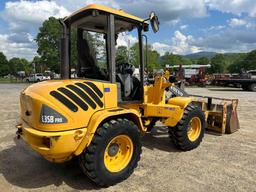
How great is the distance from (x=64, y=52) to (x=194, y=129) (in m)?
3.25

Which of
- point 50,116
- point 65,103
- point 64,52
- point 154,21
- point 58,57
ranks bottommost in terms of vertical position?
point 50,116

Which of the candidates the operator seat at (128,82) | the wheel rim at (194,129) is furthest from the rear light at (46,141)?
the wheel rim at (194,129)

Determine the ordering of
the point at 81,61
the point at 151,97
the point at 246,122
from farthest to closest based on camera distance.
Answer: the point at 246,122
the point at 151,97
the point at 81,61

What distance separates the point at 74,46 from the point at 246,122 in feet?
21.2

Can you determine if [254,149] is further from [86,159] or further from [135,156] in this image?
[86,159]

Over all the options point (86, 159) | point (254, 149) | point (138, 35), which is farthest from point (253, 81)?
point (86, 159)

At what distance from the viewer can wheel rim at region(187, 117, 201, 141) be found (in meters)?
6.03

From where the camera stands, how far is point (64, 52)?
5004mm

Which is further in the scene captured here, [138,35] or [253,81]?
[253,81]

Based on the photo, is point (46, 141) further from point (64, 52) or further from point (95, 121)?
point (64, 52)

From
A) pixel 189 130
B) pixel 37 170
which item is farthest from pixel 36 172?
pixel 189 130

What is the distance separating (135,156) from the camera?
14.9ft

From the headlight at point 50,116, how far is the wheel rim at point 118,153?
906 millimetres

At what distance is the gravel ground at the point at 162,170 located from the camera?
→ 425 centimetres
